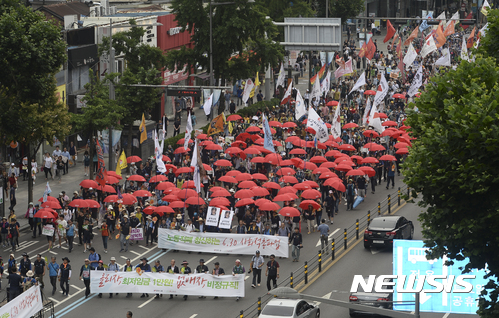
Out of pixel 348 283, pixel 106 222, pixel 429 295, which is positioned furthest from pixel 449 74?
pixel 106 222

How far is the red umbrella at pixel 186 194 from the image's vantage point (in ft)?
115

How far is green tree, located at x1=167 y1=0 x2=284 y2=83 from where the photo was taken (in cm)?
5147

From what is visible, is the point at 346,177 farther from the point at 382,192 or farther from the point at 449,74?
the point at 449,74

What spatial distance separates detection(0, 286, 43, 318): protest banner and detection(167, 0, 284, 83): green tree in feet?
93.6

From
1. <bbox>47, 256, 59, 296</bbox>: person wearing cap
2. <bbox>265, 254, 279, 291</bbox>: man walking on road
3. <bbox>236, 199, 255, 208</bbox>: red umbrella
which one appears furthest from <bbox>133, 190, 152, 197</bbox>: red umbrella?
<bbox>265, 254, 279, 291</bbox>: man walking on road

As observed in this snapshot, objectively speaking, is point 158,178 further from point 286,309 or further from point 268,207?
point 286,309

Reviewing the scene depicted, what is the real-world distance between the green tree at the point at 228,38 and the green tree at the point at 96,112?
36.8 feet

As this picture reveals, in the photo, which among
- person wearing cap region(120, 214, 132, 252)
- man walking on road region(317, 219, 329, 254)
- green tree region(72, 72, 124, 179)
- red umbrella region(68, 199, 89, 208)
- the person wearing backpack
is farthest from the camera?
green tree region(72, 72, 124, 179)

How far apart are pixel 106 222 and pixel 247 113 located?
23944 millimetres

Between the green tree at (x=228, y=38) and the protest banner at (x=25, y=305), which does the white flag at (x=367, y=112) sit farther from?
the protest banner at (x=25, y=305)

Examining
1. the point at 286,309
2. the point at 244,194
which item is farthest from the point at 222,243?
the point at 286,309

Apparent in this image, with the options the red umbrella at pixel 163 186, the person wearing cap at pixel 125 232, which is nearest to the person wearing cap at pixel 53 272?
the person wearing cap at pixel 125 232

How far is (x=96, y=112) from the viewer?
4012cm

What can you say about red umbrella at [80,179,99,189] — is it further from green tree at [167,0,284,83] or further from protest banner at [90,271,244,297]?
green tree at [167,0,284,83]
